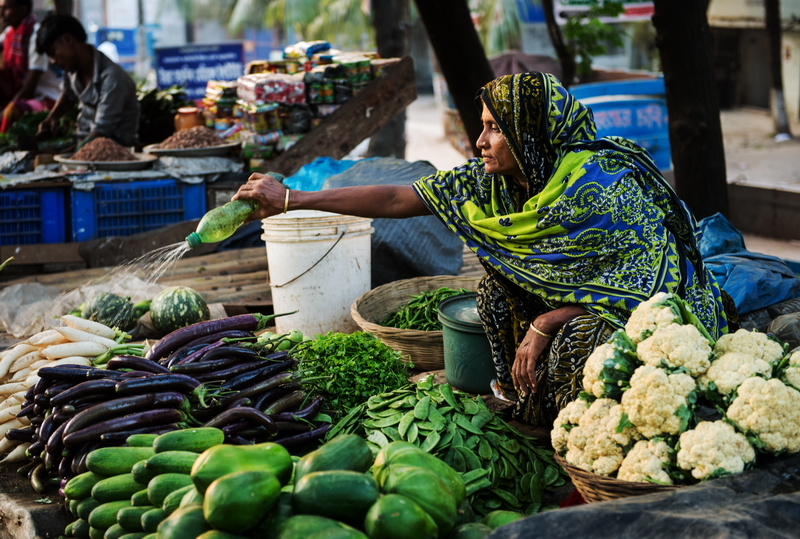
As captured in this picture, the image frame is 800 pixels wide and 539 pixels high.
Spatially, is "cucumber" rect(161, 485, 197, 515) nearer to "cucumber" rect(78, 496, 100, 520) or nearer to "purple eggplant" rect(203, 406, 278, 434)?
"cucumber" rect(78, 496, 100, 520)

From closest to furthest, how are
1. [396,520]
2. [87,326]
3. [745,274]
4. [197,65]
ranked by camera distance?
[396,520]
[87,326]
[745,274]
[197,65]

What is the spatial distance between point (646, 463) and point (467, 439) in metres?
0.76

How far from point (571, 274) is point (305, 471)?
4.36 feet

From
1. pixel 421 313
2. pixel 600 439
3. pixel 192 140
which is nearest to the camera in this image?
pixel 600 439

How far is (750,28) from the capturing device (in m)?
18.1

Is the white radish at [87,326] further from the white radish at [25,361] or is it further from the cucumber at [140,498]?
the cucumber at [140,498]

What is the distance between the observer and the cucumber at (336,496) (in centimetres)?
166

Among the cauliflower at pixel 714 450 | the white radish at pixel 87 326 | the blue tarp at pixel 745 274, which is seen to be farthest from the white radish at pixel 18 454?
the blue tarp at pixel 745 274

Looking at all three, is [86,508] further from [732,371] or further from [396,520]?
[732,371]

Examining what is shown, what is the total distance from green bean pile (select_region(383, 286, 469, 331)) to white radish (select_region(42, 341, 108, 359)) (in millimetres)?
1512

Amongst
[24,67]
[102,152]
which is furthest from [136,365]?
[24,67]

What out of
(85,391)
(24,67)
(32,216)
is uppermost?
(24,67)

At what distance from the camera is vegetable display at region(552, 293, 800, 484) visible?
1896 mm

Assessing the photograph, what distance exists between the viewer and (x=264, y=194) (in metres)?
2.79
